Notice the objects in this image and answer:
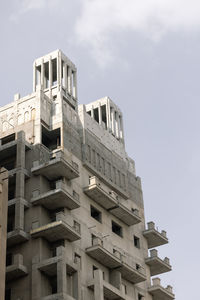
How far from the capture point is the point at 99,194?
79438 millimetres

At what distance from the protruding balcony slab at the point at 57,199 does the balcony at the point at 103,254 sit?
179 inches

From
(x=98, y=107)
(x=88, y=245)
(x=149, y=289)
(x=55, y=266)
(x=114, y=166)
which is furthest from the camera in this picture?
(x=98, y=107)

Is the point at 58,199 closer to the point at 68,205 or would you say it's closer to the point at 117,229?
the point at 68,205

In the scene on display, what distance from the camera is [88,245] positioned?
75562 millimetres

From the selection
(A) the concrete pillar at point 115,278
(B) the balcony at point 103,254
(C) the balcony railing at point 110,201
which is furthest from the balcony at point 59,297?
(C) the balcony railing at point 110,201

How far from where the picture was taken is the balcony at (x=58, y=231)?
70625 millimetres

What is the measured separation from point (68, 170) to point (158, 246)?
19241 mm

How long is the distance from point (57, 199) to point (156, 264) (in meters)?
17.6

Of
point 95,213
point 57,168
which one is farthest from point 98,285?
point 57,168

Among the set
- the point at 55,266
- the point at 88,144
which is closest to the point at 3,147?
the point at 88,144

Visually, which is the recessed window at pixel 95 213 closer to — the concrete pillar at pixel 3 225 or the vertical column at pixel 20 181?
the vertical column at pixel 20 181

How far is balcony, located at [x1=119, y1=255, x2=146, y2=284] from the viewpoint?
7706 cm

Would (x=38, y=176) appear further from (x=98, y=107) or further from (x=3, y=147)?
(x=98, y=107)

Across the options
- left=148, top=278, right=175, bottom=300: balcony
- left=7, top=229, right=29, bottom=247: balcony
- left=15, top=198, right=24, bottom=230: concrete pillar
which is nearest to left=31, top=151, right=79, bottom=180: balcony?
left=15, top=198, right=24, bottom=230: concrete pillar
